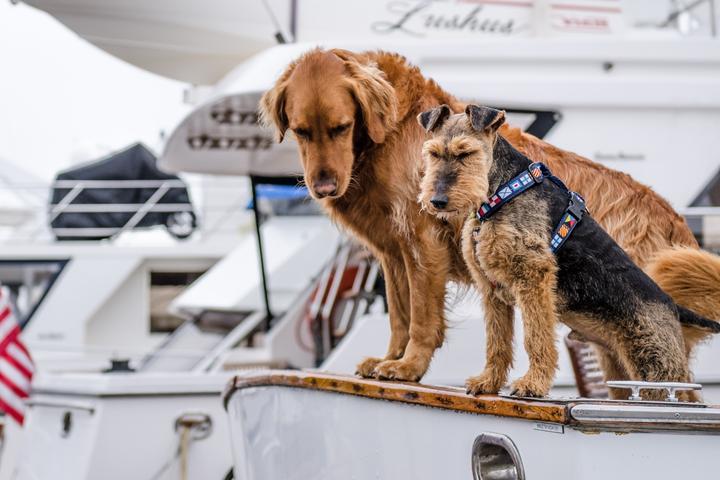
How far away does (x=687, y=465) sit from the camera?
2.53 m

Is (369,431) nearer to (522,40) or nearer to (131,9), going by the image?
(522,40)

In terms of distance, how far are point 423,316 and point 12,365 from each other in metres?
4.50

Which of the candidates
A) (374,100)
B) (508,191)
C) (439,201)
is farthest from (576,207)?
(374,100)

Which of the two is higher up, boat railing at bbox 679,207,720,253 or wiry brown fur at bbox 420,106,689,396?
boat railing at bbox 679,207,720,253

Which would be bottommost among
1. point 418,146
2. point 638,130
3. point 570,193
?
point 570,193

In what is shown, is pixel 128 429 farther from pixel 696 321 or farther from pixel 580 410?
pixel 580 410

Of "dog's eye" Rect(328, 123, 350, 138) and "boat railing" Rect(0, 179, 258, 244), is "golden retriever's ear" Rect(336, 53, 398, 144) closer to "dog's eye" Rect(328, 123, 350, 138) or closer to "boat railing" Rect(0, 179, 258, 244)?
"dog's eye" Rect(328, 123, 350, 138)

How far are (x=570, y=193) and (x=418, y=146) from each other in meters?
0.73

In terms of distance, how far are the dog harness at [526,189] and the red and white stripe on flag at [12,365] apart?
5.02 meters

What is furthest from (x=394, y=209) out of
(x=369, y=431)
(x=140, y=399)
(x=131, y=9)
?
(x=131, y=9)

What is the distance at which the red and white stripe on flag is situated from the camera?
23.4 ft

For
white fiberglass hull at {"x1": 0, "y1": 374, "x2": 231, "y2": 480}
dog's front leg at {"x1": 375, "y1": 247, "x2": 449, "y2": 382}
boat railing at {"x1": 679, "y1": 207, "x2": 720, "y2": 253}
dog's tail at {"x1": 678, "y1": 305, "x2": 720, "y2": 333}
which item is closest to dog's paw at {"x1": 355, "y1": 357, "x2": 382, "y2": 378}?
dog's front leg at {"x1": 375, "y1": 247, "x2": 449, "y2": 382}

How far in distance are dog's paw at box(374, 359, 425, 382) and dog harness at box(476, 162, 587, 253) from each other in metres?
0.73

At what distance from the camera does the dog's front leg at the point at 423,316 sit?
3436 mm
